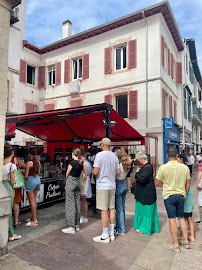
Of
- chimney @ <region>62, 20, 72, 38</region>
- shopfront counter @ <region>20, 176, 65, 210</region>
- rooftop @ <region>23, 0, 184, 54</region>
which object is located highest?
chimney @ <region>62, 20, 72, 38</region>

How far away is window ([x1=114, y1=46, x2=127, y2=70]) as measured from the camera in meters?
13.7

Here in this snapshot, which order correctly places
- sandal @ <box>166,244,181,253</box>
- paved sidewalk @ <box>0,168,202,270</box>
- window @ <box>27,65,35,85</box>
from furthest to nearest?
window @ <box>27,65,35,85</box> < sandal @ <box>166,244,181,253</box> < paved sidewalk @ <box>0,168,202,270</box>

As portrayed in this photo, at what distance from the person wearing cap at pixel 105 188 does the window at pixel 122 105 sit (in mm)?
9837

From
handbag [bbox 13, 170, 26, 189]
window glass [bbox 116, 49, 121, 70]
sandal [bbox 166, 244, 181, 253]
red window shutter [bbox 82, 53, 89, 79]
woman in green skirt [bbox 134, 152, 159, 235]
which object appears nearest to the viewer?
sandal [bbox 166, 244, 181, 253]

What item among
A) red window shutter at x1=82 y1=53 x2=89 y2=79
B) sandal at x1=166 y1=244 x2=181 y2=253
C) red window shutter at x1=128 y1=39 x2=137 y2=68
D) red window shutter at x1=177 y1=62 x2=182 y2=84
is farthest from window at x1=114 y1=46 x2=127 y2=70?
sandal at x1=166 y1=244 x2=181 y2=253

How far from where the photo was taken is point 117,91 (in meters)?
13.4

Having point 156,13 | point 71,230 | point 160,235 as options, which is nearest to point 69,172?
point 71,230

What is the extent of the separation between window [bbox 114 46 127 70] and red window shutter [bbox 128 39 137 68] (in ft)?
2.17

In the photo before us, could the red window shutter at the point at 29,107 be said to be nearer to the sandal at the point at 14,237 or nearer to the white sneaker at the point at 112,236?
the sandal at the point at 14,237

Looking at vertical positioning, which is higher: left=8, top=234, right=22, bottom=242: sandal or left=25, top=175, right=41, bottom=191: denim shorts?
left=25, top=175, right=41, bottom=191: denim shorts

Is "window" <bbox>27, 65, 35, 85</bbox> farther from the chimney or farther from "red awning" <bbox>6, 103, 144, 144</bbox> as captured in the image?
"red awning" <bbox>6, 103, 144, 144</bbox>

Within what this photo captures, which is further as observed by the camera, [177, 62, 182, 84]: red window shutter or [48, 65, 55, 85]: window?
[48, 65, 55, 85]: window

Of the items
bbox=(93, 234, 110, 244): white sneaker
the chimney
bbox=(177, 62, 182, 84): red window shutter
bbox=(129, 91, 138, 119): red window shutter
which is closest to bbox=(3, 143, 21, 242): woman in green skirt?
bbox=(93, 234, 110, 244): white sneaker

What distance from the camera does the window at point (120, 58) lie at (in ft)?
45.0
